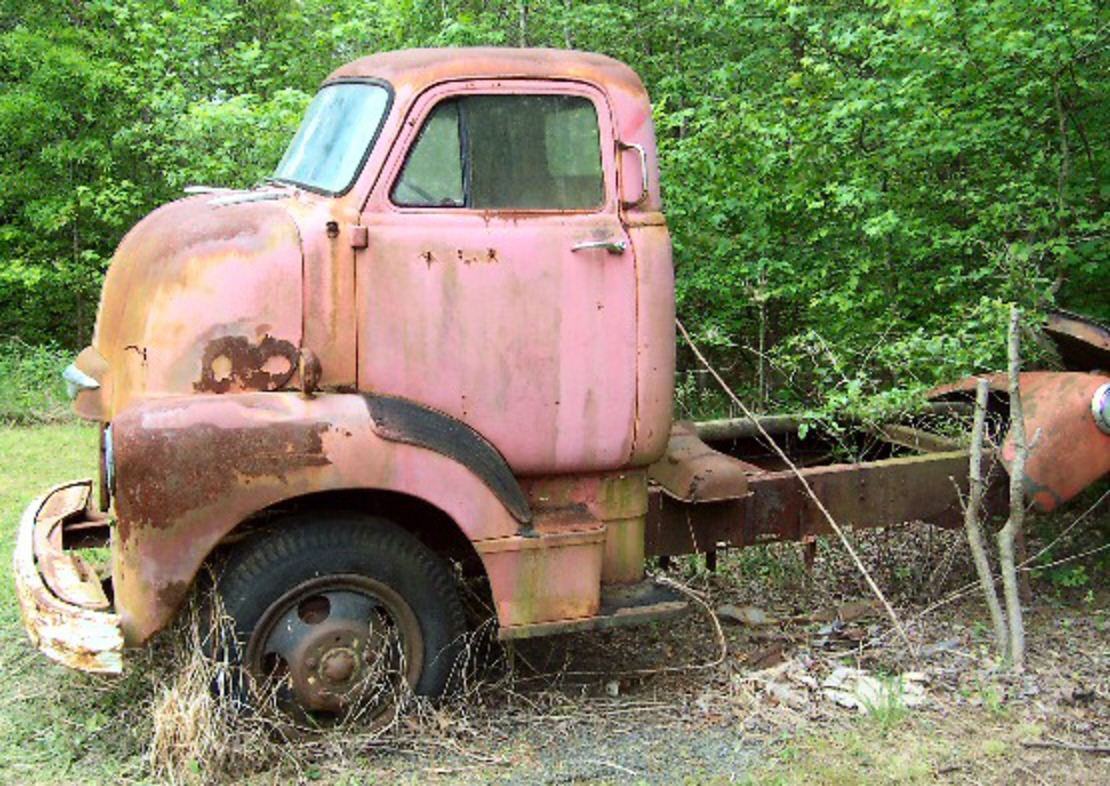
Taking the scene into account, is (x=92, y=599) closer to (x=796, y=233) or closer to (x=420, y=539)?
(x=420, y=539)

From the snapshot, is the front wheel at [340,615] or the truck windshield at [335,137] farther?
the truck windshield at [335,137]

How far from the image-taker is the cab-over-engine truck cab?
3.69m

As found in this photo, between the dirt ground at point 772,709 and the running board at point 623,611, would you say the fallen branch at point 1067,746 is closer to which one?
the dirt ground at point 772,709

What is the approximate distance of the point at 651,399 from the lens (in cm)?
427

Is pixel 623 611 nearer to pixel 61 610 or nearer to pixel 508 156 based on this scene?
pixel 508 156

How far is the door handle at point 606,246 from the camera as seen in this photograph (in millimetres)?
4117

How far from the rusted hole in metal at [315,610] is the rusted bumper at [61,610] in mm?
601

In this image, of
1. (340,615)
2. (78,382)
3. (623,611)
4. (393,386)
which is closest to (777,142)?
(623,611)

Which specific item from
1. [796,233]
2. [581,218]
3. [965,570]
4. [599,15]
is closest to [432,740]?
[581,218]

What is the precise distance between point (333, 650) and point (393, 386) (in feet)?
3.07

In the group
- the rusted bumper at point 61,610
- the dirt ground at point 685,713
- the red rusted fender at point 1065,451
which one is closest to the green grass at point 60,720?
the dirt ground at point 685,713

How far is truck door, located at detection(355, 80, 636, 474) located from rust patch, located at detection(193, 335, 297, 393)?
27 centimetres

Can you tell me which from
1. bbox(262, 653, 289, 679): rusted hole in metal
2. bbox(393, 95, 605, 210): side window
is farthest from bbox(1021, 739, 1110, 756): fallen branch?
bbox(262, 653, 289, 679): rusted hole in metal

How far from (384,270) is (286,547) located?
1012mm
